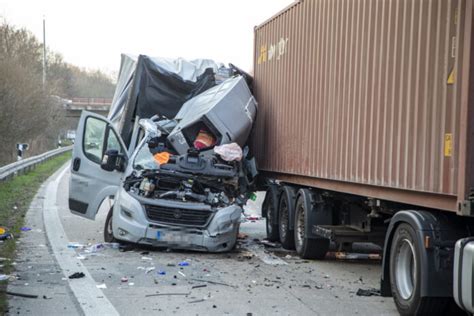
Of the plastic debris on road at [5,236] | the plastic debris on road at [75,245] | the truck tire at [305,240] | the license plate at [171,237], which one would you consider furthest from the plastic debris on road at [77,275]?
the truck tire at [305,240]

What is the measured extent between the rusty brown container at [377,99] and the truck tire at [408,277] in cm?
37

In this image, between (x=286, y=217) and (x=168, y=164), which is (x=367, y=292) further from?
(x=168, y=164)

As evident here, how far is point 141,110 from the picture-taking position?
1204 centimetres

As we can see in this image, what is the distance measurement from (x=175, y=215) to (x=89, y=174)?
1906 millimetres

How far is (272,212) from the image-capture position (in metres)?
11.4

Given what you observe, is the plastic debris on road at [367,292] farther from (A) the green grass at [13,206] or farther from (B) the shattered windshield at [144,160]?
(B) the shattered windshield at [144,160]

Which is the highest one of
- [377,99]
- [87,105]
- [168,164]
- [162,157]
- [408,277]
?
[87,105]

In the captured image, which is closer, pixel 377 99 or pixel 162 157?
pixel 377 99

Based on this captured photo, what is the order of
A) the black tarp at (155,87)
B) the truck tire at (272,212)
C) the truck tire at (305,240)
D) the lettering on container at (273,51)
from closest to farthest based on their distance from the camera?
the truck tire at (305,240) < the lettering on container at (273,51) < the truck tire at (272,212) < the black tarp at (155,87)

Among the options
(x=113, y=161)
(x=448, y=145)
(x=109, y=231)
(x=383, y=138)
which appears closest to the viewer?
(x=448, y=145)

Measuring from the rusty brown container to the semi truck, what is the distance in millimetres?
16

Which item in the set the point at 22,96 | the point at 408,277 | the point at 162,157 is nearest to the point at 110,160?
the point at 162,157

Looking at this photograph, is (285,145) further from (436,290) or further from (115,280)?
(436,290)

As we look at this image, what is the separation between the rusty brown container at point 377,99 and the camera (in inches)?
204
